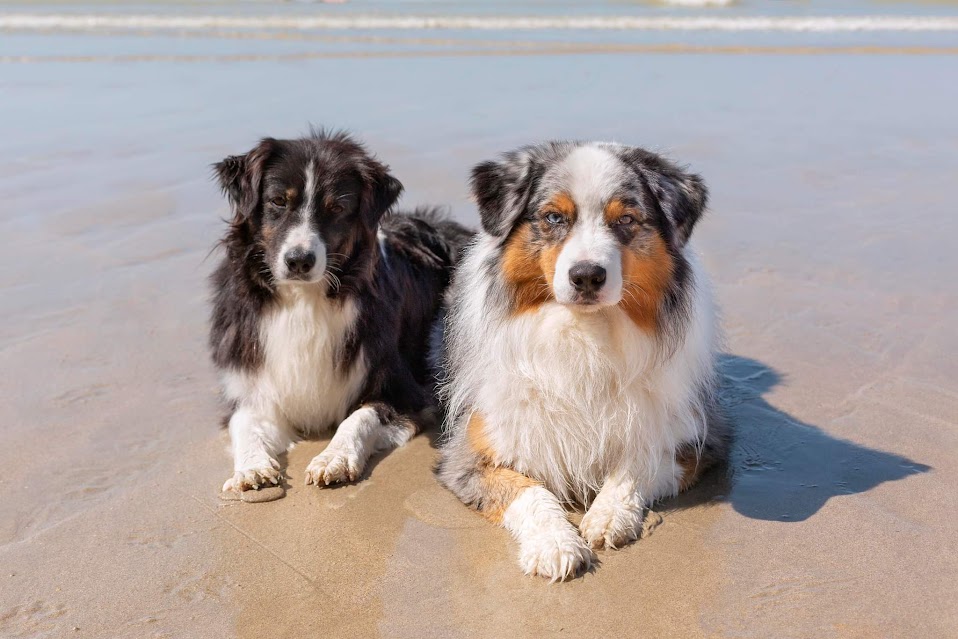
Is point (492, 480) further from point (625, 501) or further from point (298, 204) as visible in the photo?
point (298, 204)

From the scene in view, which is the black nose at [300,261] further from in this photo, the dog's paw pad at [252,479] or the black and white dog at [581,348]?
the dog's paw pad at [252,479]

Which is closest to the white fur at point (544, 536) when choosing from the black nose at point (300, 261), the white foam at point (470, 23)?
the black nose at point (300, 261)

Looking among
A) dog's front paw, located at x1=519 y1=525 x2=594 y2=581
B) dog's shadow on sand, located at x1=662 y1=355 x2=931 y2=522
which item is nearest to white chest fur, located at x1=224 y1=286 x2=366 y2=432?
dog's front paw, located at x1=519 y1=525 x2=594 y2=581

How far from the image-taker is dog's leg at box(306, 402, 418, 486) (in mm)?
4311

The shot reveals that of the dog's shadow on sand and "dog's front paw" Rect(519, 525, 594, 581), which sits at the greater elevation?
the dog's shadow on sand

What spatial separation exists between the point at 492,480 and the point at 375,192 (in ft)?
5.47

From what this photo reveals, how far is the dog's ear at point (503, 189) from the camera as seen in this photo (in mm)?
3872

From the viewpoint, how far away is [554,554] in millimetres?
3510

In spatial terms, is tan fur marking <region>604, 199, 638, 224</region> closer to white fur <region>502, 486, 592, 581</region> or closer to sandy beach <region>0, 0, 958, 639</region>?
white fur <region>502, 486, 592, 581</region>

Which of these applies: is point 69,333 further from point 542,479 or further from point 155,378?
point 542,479

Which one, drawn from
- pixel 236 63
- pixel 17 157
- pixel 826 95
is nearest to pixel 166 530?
pixel 17 157

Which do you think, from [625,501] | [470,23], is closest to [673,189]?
[625,501]

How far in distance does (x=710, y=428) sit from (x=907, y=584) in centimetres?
117

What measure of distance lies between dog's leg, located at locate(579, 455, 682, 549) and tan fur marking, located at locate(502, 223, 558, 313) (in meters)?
0.88
